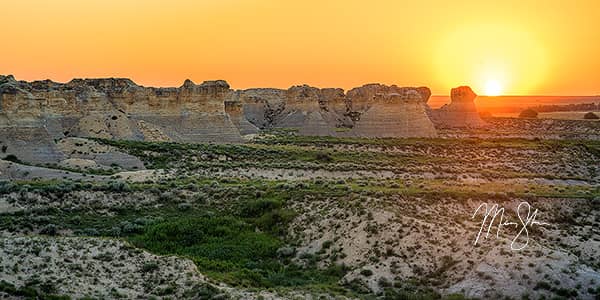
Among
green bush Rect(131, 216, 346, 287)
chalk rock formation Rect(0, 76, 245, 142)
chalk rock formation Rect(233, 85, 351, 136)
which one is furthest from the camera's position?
chalk rock formation Rect(233, 85, 351, 136)

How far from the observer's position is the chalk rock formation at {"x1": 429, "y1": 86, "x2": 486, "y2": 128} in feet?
300

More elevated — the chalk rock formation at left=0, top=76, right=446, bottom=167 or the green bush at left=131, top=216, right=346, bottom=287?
the chalk rock formation at left=0, top=76, right=446, bottom=167

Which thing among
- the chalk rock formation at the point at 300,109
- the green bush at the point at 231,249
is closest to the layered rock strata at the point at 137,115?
the chalk rock formation at the point at 300,109

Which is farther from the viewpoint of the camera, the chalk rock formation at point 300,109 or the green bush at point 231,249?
the chalk rock formation at point 300,109

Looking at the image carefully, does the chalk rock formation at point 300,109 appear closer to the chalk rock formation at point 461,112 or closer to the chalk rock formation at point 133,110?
the chalk rock formation at point 461,112

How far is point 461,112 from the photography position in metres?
93.7

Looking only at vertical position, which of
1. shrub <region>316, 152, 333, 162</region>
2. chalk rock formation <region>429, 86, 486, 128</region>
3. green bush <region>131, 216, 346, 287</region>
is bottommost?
green bush <region>131, 216, 346, 287</region>

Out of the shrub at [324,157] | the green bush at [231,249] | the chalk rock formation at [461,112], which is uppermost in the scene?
the chalk rock formation at [461,112]

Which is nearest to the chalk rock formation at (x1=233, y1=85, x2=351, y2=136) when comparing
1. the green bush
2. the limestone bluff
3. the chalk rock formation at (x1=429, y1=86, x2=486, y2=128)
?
the limestone bluff

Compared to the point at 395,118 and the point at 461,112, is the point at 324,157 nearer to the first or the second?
the point at 395,118

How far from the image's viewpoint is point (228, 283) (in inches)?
650

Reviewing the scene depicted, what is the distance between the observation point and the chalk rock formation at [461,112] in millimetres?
91438

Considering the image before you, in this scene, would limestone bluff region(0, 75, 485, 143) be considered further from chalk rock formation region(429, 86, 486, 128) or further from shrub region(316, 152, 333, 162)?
chalk rock formation region(429, 86, 486, 128)

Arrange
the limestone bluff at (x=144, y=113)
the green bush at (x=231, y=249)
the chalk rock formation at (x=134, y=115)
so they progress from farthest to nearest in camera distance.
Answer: the limestone bluff at (x=144, y=113) → the chalk rock formation at (x=134, y=115) → the green bush at (x=231, y=249)
